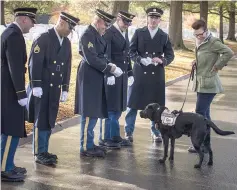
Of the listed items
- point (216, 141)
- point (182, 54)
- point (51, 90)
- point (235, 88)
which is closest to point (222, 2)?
point (182, 54)

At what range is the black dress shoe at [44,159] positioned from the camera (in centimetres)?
Result: 633

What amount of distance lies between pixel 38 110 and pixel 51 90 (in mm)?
305

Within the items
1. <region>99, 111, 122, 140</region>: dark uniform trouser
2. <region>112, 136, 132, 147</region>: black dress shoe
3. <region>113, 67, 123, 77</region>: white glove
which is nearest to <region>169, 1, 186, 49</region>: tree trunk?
<region>112, 136, 132, 147</region>: black dress shoe

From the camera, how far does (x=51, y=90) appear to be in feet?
20.4

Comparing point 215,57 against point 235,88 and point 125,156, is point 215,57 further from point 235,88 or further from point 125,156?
point 235,88

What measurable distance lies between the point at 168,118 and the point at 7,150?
88.1 inches

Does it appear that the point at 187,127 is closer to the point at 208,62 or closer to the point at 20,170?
the point at 208,62

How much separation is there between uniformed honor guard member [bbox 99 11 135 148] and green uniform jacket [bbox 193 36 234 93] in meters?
1.09

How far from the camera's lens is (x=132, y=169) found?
635 centimetres

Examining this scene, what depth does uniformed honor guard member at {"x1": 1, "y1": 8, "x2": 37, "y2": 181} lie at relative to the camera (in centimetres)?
528

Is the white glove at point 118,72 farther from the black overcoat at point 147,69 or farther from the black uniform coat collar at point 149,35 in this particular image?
the black uniform coat collar at point 149,35

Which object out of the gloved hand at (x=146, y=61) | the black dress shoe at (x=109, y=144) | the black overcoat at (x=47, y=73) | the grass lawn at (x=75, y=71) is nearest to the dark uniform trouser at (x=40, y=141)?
the black overcoat at (x=47, y=73)

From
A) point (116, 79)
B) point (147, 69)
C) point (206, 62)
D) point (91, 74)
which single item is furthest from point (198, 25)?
point (91, 74)

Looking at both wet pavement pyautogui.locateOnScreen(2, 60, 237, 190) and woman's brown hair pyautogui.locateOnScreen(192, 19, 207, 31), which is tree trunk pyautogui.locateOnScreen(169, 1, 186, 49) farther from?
woman's brown hair pyautogui.locateOnScreen(192, 19, 207, 31)
